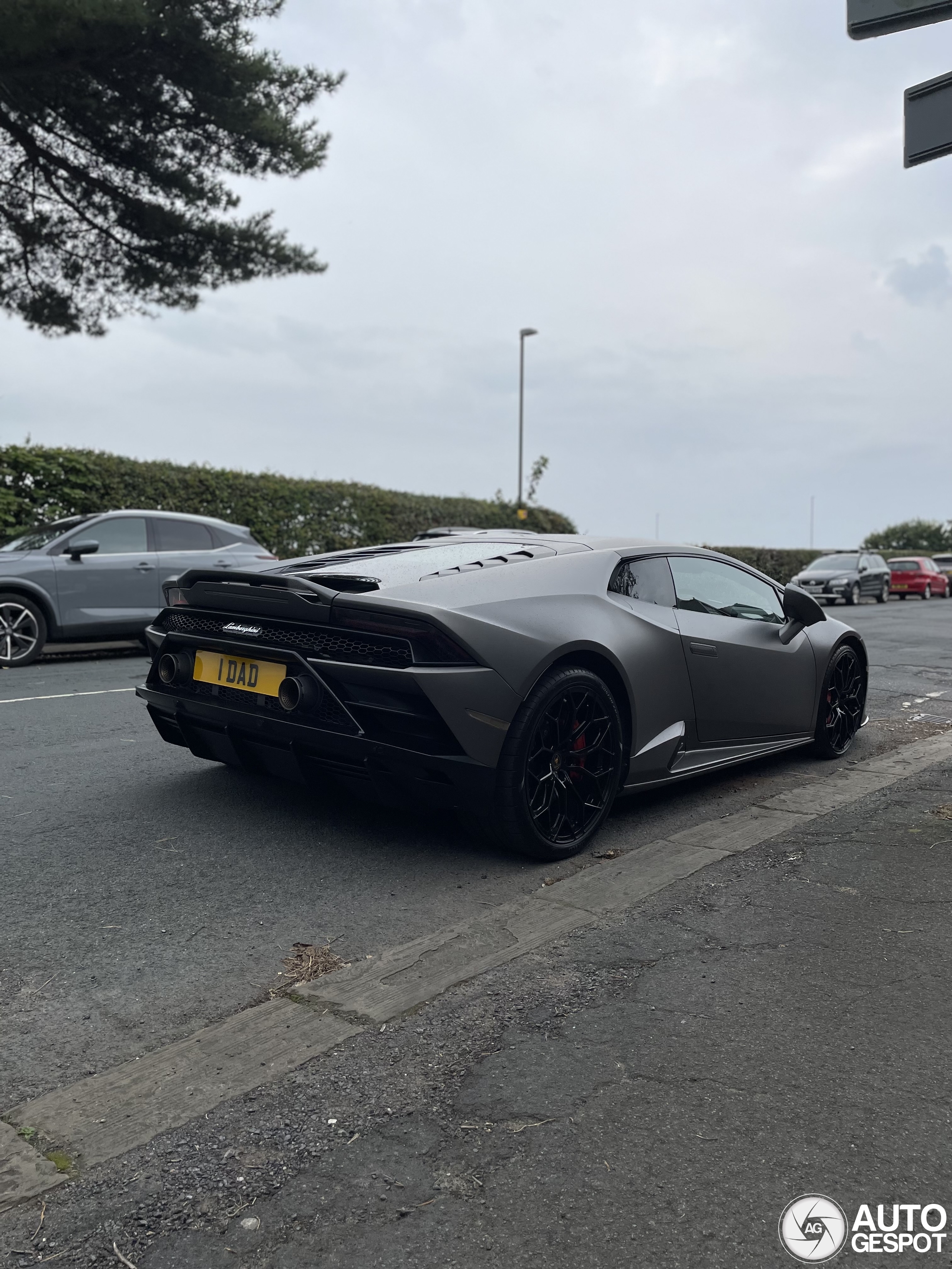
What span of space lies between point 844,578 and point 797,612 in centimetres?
2403

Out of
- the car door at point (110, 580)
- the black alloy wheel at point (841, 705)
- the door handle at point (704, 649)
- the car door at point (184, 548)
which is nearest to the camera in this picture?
the door handle at point (704, 649)

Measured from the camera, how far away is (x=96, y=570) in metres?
11.6

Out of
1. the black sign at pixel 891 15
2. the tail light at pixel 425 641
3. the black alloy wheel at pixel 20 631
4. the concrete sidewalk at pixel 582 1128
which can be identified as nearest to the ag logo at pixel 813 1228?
the concrete sidewalk at pixel 582 1128

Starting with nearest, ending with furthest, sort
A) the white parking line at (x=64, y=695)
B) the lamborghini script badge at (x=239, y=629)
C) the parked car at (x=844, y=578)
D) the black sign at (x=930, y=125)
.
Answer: the lamborghini script badge at (x=239, y=629), the black sign at (x=930, y=125), the white parking line at (x=64, y=695), the parked car at (x=844, y=578)

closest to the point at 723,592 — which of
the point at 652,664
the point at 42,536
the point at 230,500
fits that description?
the point at 652,664

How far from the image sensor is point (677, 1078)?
245cm

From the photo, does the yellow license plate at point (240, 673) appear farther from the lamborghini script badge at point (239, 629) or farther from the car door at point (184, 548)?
the car door at point (184, 548)

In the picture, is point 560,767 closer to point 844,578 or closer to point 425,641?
point 425,641

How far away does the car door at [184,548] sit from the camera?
12.2 meters

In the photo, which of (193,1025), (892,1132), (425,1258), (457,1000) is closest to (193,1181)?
(425,1258)

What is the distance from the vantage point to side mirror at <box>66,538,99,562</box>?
11445 mm

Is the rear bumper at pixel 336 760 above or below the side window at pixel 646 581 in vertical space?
below

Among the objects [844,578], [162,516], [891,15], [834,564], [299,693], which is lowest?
[299,693]

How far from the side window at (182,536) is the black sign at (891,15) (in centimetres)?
893
